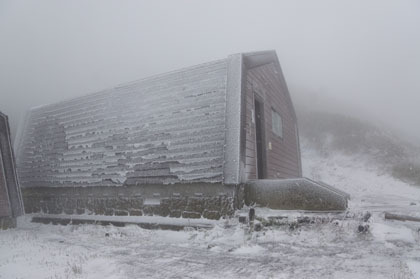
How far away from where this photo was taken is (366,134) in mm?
28609

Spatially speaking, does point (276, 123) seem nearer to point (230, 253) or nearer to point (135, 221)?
point (135, 221)

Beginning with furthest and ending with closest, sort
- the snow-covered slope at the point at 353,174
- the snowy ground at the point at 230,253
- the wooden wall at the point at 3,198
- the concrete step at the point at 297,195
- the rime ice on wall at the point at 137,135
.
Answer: the snow-covered slope at the point at 353,174 → the wooden wall at the point at 3,198 → the rime ice on wall at the point at 137,135 → the concrete step at the point at 297,195 → the snowy ground at the point at 230,253

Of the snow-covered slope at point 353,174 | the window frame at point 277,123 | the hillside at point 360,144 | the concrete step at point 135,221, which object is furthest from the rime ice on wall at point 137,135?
the hillside at point 360,144

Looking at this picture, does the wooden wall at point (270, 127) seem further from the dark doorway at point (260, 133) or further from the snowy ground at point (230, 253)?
the snowy ground at point (230, 253)

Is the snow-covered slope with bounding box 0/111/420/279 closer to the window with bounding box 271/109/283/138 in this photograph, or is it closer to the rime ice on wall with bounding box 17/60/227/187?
the rime ice on wall with bounding box 17/60/227/187

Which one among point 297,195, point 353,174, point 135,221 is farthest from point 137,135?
point 353,174

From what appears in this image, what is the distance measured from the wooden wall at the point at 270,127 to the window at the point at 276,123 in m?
0.18

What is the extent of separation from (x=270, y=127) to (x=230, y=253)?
6.17 meters

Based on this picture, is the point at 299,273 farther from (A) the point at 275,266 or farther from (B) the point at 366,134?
(B) the point at 366,134

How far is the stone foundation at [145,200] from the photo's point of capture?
6.74m

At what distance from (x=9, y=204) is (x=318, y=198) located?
9007 mm

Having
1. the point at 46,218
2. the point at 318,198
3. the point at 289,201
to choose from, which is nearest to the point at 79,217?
the point at 46,218

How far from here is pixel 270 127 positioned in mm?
10070

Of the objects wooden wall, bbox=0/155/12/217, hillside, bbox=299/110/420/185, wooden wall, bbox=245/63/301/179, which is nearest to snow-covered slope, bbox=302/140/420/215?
hillside, bbox=299/110/420/185
